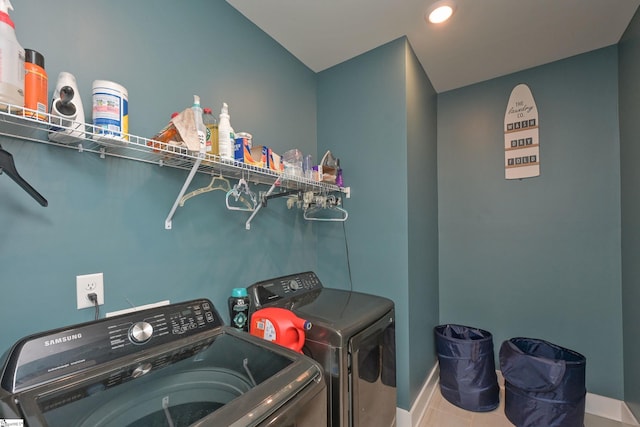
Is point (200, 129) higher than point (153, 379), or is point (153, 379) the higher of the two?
point (200, 129)

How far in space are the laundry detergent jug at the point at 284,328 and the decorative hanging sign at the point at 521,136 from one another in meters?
2.20

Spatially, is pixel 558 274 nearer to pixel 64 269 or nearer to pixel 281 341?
pixel 281 341

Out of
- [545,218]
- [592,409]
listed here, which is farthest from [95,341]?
[592,409]

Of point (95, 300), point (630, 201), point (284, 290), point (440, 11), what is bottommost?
point (284, 290)

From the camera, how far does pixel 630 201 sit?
1801mm

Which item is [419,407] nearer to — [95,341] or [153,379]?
[153,379]

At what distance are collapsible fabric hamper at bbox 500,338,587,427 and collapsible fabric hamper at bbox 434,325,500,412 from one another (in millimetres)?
128

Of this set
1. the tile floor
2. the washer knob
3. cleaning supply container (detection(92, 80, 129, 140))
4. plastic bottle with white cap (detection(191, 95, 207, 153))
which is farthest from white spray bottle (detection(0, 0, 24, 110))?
the tile floor

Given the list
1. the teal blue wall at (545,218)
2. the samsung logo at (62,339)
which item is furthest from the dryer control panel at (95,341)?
the teal blue wall at (545,218)

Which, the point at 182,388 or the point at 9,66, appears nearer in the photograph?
the point at 9,66

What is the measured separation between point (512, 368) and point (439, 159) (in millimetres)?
1775

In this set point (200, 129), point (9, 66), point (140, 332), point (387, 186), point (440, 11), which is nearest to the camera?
point (9, 66)

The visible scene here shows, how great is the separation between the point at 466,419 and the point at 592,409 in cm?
96

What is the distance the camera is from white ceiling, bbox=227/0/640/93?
162 centimetres
